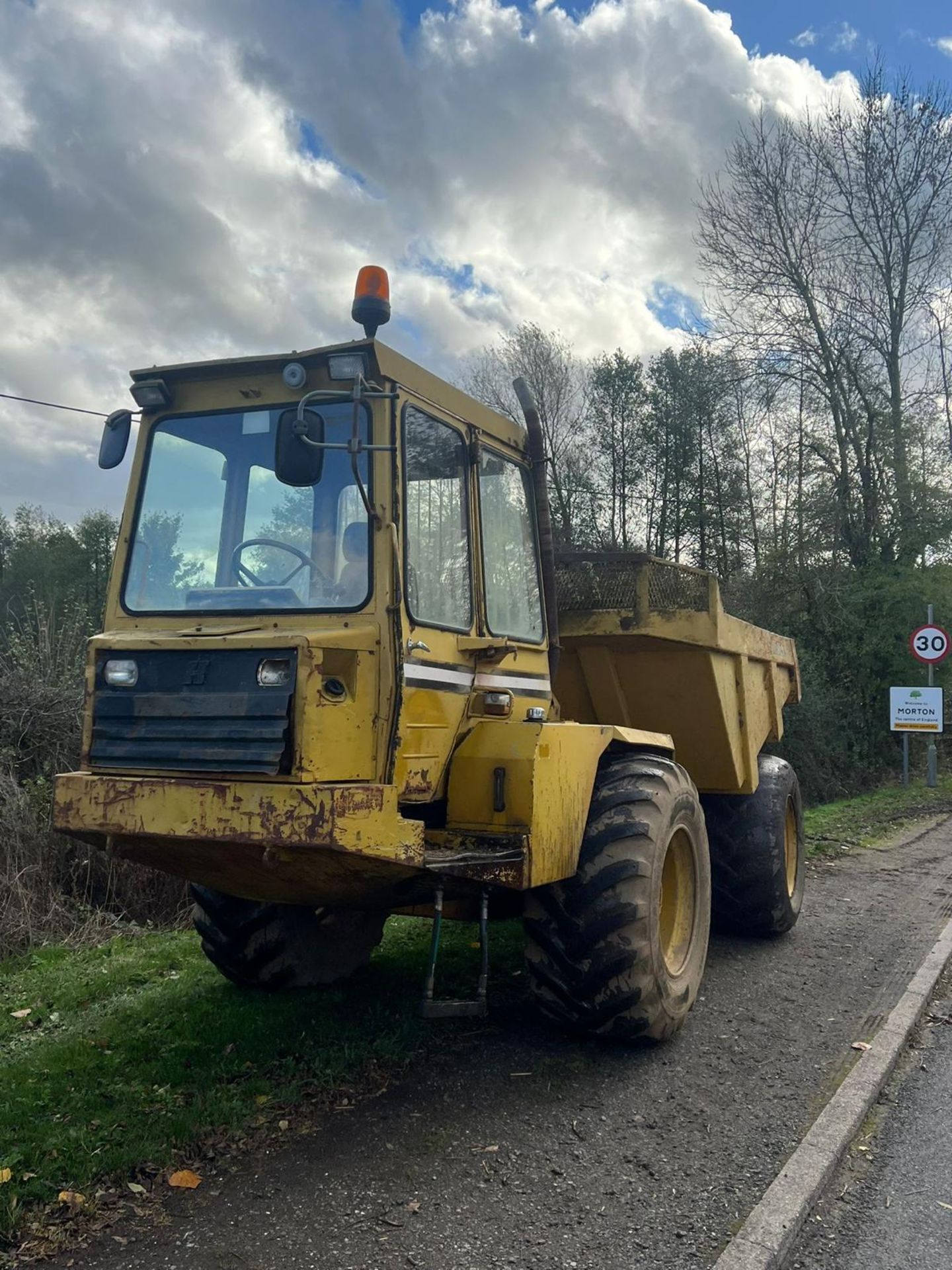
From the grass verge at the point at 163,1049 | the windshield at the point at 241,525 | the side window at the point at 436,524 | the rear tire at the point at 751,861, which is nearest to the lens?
the grass verge at the point at 163,1049

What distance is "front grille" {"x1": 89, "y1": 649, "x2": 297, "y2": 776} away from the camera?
12.5 feet

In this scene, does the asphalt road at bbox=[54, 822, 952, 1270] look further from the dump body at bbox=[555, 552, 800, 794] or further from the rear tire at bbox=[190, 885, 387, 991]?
Result: the dump body at bbox=[555, 552, 800, 794]

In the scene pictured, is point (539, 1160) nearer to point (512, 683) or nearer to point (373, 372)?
point (512, 683)

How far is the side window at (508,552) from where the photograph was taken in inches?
192

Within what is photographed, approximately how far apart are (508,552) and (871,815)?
10.5 meters

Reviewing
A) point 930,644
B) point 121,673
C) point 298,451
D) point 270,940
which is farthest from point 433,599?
point 930,644


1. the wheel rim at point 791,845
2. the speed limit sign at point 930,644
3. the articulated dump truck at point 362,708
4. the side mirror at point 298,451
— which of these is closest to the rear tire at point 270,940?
the articulated dump truck at point 362,708

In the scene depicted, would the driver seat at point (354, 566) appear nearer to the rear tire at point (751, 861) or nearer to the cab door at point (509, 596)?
the cab door at point (509, 596)

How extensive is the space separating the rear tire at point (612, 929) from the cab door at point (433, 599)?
0.73 meters

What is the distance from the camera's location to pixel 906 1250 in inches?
127

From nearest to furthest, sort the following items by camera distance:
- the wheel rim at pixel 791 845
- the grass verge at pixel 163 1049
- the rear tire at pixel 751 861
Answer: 1. the grass verge at pixel 163 1049
2. the rear tire at pixel 751 861
3. the wheel rim at pixel 791 845

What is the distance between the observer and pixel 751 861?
22.4 feet

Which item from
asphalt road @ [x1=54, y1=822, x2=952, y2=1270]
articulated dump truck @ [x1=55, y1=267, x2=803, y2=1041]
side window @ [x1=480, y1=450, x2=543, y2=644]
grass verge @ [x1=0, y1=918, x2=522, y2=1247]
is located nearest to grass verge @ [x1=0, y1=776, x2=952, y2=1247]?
grass verge @ [x1=0, y1=918, x2=522, y2=1247]

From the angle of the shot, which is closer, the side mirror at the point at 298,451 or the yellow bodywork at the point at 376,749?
the yellow bodywork at the point at 376,749
